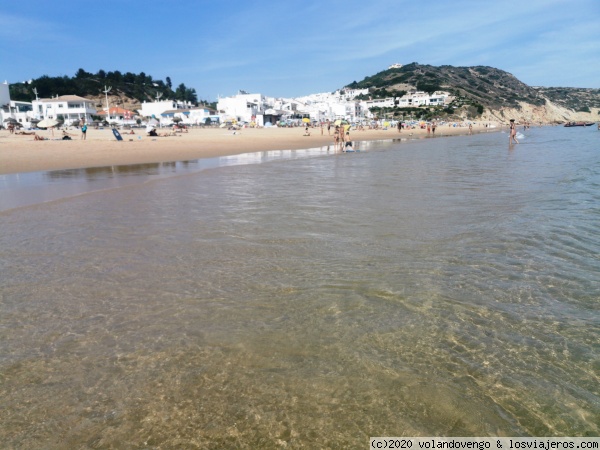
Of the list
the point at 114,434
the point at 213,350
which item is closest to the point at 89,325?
the point at 213,350

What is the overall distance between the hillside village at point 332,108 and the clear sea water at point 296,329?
63.9 metres

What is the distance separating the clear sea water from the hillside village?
63.9 meters

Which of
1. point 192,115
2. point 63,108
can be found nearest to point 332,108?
point 192,115

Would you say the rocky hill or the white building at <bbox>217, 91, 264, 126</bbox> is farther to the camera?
the rocky hill

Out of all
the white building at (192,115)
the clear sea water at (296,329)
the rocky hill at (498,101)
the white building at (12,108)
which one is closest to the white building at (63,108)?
the white building at (12,108)

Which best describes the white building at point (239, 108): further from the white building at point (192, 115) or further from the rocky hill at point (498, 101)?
the rocky hill at point (498, 101)

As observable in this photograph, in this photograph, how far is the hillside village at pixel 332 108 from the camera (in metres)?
77.9

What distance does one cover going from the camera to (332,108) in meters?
127

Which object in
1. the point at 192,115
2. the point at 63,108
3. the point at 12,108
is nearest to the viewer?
the point at 12,108

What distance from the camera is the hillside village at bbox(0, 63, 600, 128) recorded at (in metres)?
77.9

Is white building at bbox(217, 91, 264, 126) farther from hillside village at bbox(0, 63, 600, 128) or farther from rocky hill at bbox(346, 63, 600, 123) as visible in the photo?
rocky hill at bbox(346, 63, 600, 123)

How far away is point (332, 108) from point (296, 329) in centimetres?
13057

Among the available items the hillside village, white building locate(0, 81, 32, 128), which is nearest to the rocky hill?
the hillside village

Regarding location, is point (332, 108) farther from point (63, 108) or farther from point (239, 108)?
point (63, 108)
